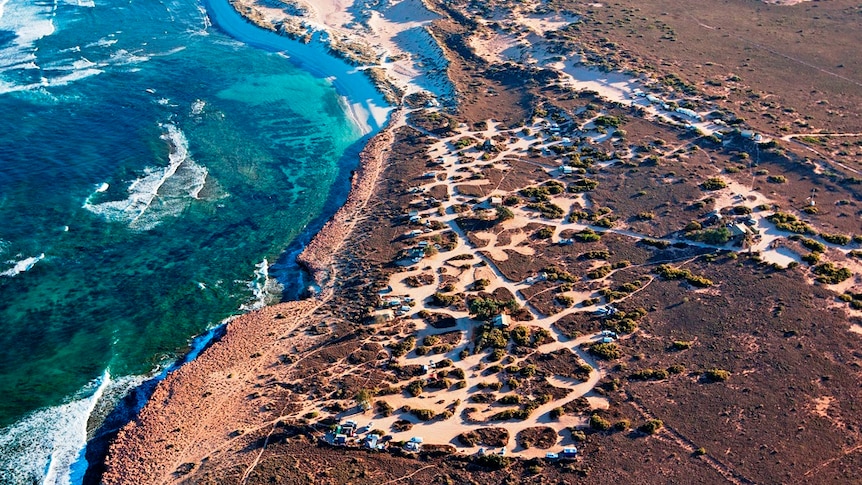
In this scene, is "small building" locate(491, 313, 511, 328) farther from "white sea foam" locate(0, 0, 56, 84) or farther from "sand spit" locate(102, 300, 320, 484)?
"white sea foam" locate(0, 0, 56, 84)

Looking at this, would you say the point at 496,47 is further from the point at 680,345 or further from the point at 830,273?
the point at 680,345

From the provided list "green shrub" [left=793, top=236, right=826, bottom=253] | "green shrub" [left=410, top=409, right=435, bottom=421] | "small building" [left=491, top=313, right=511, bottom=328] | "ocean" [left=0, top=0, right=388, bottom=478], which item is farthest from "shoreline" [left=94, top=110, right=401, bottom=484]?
"green shrub" [left=793, top=236, right=826, bottom=253]

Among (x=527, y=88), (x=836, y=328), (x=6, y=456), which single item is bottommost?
(x=6, y=456)

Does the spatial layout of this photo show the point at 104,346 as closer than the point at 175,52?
Yes

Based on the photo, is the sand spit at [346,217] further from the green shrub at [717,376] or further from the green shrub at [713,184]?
the green shrub at [713,184]

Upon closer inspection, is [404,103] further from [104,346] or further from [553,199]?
[104,346]

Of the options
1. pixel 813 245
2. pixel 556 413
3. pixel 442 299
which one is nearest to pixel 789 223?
pixel 813 245

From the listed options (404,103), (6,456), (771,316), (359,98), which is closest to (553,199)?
(771,316)
